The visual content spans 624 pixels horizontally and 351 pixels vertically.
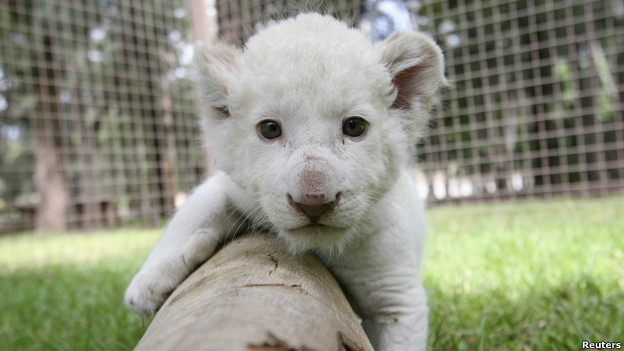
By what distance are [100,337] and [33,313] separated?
121 centimetres

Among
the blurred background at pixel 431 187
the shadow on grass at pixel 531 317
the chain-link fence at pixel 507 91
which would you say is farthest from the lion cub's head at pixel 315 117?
the shadow on grass at pixel 531 317

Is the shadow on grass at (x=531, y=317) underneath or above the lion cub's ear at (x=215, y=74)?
underneath

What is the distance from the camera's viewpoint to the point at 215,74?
214 cm

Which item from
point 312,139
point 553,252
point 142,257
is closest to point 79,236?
Answer: point 142,257

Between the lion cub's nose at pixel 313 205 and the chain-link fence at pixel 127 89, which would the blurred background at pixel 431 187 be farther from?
the lion cub's nose at pixel 313 205

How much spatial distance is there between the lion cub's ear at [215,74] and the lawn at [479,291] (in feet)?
5.47

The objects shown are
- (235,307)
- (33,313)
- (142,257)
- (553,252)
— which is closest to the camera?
(235,307)

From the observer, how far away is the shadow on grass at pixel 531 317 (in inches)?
104

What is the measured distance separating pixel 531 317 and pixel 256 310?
233 cm

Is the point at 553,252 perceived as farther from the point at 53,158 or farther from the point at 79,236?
the point at 53,158

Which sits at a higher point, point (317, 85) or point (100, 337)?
point (317, 85)

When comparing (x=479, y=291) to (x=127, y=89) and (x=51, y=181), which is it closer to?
(x=127, y=89)

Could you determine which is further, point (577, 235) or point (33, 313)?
point (577, 235)

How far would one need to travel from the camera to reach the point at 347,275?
2.28 m
